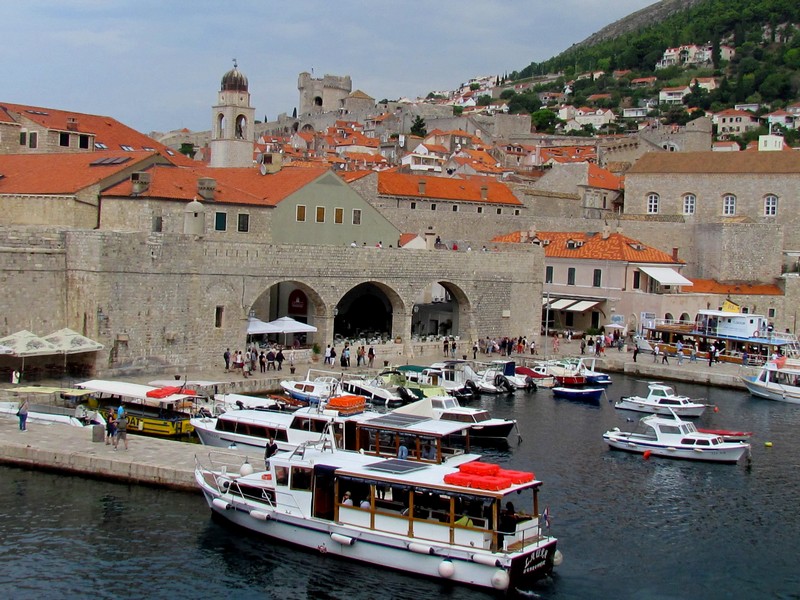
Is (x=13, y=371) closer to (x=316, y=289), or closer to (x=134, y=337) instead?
(x=134, y=337)

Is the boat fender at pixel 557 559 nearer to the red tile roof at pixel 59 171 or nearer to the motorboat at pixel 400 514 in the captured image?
the motorboat at pixel 400 514

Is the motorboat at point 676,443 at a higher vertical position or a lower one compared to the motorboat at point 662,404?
lower

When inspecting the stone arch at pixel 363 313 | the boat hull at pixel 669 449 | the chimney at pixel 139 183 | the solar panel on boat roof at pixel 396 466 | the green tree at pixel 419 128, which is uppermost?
the green tree at pixel 419 128

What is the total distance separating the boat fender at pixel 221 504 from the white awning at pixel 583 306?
30.3 meters

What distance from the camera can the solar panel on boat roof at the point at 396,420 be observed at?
826 inches

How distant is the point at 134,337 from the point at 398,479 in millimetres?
14249

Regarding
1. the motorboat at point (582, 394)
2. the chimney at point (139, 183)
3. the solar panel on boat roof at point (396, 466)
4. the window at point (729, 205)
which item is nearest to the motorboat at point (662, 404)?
the motorboat at point (582, 394)

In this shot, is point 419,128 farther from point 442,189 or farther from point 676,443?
point 676,443

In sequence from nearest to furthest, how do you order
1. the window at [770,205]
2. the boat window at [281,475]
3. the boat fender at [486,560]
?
the boat fender at [486,560], the boat window at [281,475], the window at [770,205]

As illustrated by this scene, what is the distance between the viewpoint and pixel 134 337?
28328mm

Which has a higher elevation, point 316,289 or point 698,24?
point 698,24

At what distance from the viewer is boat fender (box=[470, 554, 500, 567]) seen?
50.3ft

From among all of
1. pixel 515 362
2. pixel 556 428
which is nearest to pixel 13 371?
pixel 556 428

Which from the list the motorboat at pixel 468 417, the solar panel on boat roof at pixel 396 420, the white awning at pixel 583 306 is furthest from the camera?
the white awning at pixel 583 306
